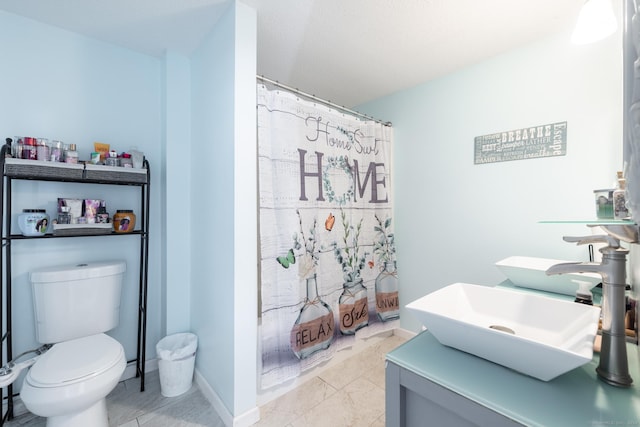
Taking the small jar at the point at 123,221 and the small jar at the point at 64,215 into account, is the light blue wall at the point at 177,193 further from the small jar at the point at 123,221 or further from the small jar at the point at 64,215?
the small jar at the point at 64,215

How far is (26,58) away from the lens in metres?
1.59

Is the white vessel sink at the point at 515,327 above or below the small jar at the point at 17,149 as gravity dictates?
below

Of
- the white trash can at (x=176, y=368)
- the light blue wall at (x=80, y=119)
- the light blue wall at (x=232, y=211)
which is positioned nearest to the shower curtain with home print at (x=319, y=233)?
the light blue wall at (x=232, y=211)

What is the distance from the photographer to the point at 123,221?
1742mm

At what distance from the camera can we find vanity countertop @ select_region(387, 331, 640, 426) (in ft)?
1.80

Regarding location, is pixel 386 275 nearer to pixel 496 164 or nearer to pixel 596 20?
pixel 496 164

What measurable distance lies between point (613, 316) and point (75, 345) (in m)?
2.27

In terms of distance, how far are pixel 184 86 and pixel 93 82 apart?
0.56 meters

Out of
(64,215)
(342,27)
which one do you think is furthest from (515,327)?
(64,215)

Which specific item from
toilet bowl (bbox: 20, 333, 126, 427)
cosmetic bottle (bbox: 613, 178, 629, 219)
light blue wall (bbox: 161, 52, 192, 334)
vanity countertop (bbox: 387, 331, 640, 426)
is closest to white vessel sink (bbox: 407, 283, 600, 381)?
vanity countertop (bbox: 387, 331, 640, 426)

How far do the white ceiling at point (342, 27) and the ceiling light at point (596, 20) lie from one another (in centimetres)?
49

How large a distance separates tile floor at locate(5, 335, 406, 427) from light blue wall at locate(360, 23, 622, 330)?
2.89 feet

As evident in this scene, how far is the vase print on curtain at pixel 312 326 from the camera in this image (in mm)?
1768

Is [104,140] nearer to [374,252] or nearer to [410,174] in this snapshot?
[374,252]
